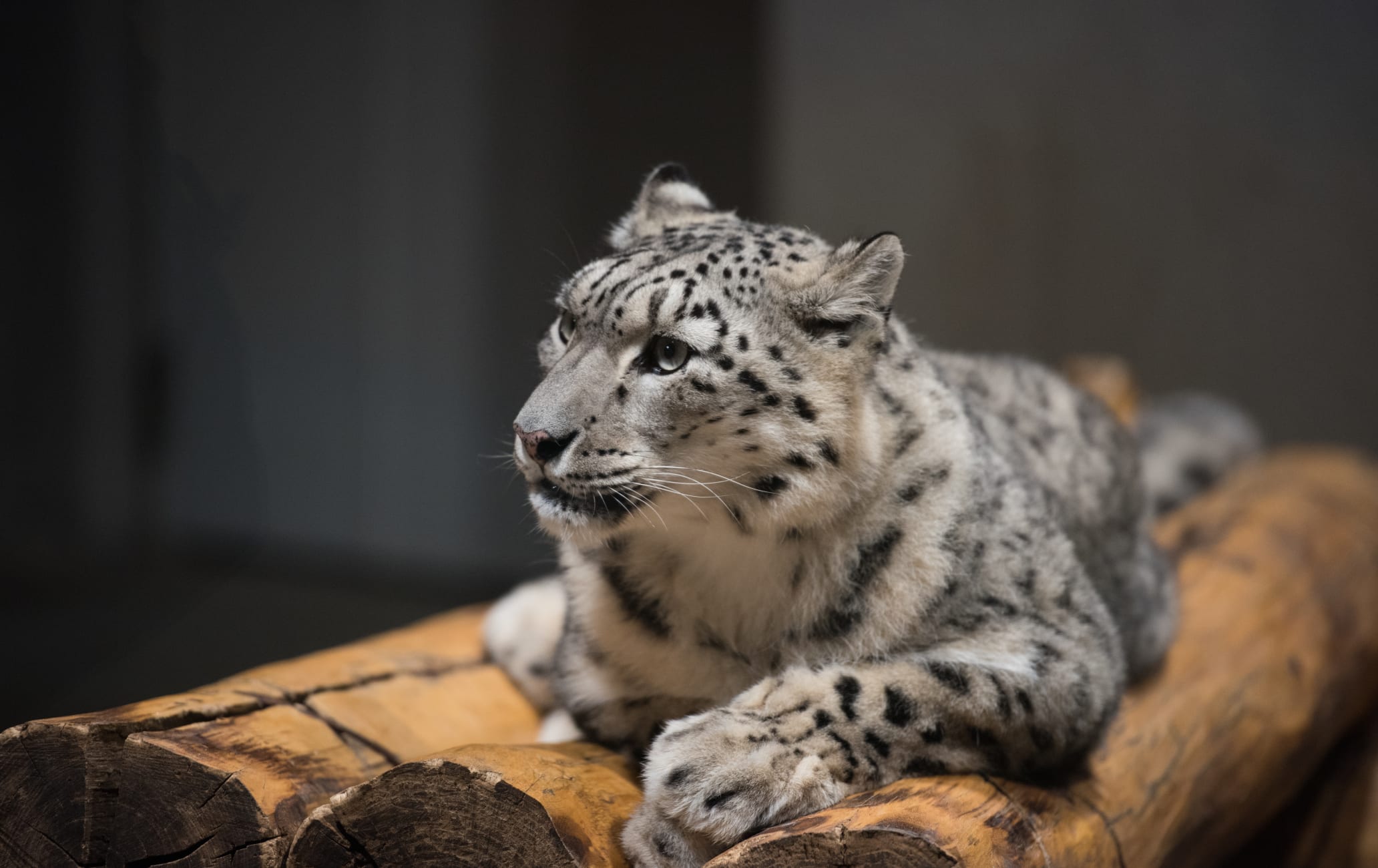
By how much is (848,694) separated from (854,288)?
947mm

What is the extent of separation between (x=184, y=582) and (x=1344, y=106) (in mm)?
7228

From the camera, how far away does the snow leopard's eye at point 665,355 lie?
2799 millimetres

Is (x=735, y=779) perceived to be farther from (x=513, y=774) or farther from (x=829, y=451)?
(x=829, y=451)

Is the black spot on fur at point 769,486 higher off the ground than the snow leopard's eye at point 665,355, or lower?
lower

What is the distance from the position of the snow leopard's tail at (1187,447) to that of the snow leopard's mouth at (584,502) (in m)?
4.54

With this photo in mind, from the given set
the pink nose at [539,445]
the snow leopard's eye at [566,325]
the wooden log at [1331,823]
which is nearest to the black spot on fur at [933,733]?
the pink nose at [539,445]

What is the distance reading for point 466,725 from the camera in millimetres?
3734

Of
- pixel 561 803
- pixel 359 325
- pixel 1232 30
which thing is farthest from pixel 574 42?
pixel 1232 30

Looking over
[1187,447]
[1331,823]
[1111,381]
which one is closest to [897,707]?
[1331,823]

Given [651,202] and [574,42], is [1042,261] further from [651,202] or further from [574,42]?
[651,202]

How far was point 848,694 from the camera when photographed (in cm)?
276

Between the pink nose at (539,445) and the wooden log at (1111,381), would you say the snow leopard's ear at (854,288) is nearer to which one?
the pink nose at (539,445)

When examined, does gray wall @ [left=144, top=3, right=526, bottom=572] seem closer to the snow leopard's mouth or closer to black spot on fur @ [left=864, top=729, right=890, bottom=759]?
the snow leopard's mouth

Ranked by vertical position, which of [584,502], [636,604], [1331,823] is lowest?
[1331,823]
